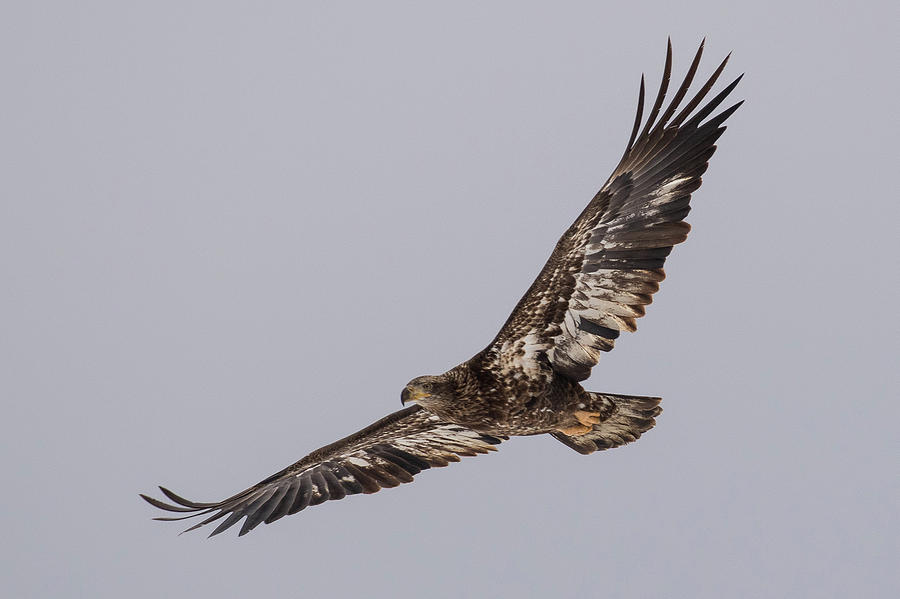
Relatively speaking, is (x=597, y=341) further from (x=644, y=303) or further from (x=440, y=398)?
(x=440, y=398)

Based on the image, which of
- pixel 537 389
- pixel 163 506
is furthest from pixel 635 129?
pixel 163 506

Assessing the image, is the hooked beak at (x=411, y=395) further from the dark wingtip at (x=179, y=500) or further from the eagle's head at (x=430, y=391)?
the dark wingtip at (x=179, y=500)

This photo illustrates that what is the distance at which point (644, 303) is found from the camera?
10.0 metres

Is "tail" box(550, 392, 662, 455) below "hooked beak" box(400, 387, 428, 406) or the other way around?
below

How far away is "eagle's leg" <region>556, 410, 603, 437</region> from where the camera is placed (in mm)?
10617

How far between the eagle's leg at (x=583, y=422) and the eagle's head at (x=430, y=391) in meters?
1.24

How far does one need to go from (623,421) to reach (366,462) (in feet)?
9.17

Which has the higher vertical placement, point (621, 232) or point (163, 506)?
point (621, 232)

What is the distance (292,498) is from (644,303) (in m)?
4.15

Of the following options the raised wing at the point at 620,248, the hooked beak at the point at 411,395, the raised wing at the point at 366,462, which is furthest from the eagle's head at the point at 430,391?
the raised wing at the point at 366,462

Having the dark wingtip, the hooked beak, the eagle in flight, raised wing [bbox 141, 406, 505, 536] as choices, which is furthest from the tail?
the dark wingtip

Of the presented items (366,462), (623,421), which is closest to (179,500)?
(366,462)

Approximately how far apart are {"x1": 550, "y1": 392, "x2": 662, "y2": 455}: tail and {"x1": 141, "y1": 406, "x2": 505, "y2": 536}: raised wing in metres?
1.16

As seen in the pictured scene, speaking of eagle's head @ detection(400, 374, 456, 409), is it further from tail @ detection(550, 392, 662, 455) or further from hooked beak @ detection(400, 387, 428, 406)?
tail @ detection(550, 392, 662, 455)
